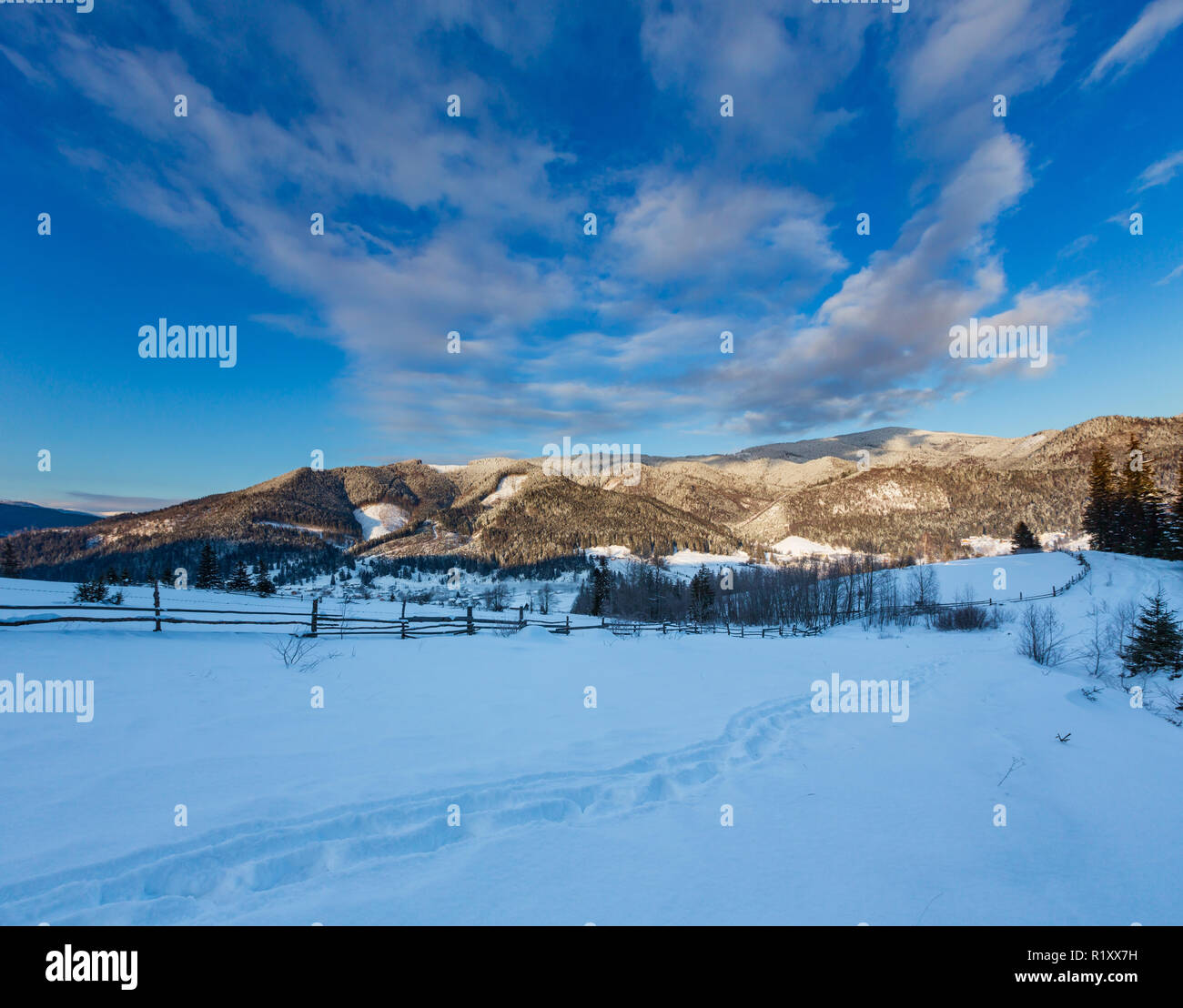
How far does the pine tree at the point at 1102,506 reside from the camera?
185ft

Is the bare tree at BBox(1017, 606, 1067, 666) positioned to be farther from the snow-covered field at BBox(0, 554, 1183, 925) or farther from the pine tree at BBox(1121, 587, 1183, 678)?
the snow-covered field at BBox(0, 554, 1183, 925)

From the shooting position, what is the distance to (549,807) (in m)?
4.89

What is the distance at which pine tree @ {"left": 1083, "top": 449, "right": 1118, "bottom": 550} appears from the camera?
56531mm

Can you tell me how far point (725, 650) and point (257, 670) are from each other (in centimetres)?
1783

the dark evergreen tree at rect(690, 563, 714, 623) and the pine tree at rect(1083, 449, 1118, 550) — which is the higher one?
the pine tree at rect(1083, 449, 1118, 550)

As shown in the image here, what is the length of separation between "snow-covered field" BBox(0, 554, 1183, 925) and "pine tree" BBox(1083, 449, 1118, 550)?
67.3 metres

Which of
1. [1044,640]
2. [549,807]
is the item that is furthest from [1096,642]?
[549,807]

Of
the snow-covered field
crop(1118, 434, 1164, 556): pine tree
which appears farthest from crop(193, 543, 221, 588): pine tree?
crop(1118, 434, 1164, 556): pine tree

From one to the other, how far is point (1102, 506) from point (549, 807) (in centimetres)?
8135

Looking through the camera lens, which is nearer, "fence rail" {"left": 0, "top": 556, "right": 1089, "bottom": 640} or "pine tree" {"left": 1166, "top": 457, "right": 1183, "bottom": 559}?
"fence rail" {"left": 0, "top": 556, "right": 1089, "bottom": 640}

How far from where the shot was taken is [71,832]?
389 centimetres

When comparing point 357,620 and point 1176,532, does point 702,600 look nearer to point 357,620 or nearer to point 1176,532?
point 1176,532
